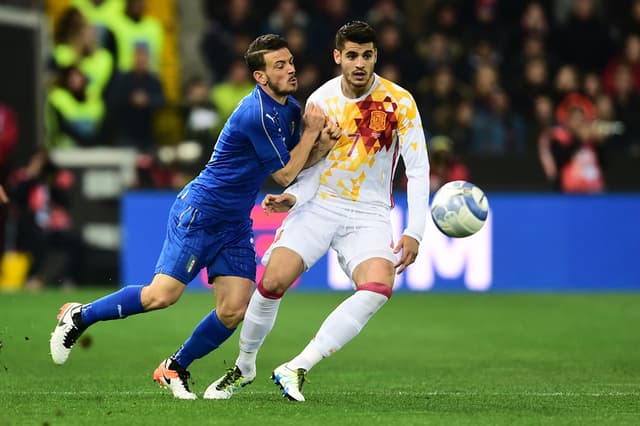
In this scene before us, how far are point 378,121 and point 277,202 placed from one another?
0.77m

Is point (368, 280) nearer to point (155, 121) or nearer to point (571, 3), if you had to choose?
point (155, 121)

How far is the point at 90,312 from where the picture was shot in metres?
8.16

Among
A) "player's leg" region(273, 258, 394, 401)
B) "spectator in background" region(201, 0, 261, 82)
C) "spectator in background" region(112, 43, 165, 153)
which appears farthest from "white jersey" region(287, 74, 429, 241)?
"spectator in background" region(201, 0, 261, 82)

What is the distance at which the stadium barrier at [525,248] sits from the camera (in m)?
16.5

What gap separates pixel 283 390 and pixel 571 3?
15.2 m

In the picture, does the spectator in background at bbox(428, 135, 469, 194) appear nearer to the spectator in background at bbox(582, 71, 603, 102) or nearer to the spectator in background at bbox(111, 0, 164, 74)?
the spectator in background at bbox(582, 71, 603, 102)

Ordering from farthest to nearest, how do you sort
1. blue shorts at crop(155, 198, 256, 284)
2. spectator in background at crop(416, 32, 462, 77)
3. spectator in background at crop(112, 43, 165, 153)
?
spectator in background at crop(416, 32, 462, 77) < spectator in background at crop(112, 43, 165, 153) < blue shorts at crop(155, 198, 256, 284)

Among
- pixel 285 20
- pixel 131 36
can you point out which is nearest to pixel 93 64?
pixel 131 36

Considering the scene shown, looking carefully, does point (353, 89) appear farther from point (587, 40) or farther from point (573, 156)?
point (587, 40)

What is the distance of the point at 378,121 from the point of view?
809cm

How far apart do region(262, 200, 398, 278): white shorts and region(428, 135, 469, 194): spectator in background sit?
827cm

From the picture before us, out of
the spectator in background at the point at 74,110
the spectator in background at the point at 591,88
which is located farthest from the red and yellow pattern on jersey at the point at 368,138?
the spectator in background at the point at 591,88

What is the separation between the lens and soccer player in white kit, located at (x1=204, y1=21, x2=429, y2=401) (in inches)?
310

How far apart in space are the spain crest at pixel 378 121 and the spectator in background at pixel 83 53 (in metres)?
10.6
